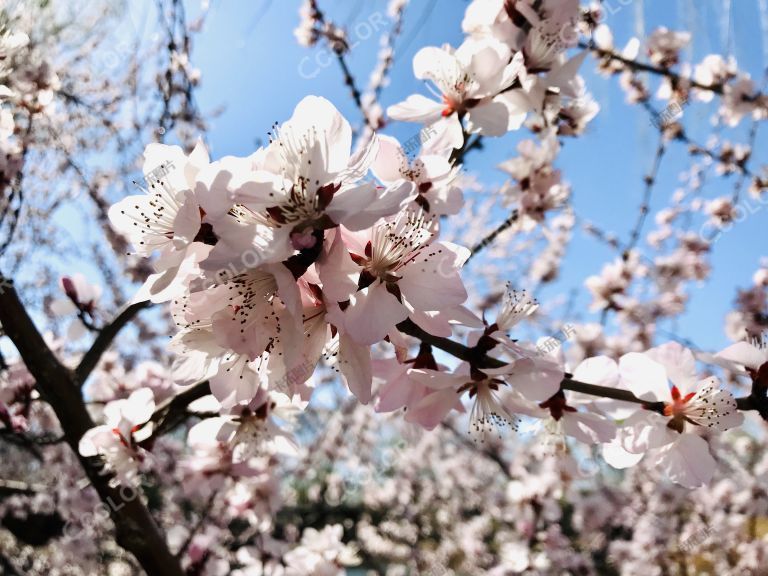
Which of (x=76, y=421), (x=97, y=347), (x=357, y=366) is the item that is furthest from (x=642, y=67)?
(x=76, y=421)

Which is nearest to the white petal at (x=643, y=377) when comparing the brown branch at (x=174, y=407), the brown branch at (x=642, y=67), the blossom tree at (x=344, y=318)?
the blossom tree at (x=344, y=318)

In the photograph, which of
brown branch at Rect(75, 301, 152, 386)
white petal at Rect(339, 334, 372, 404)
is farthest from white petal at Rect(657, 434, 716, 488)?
brown branch at Rect(75, 301, 152, 386)

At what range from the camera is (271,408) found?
1.44 metres

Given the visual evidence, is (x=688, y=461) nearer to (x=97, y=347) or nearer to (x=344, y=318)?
(x=344, y=318)

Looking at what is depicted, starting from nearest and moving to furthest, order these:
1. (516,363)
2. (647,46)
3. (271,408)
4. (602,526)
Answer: (516,363), (271,408), (647,46), (602,526)

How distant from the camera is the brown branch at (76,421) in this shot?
4.08 ft

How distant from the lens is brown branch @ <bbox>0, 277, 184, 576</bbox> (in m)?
1.24

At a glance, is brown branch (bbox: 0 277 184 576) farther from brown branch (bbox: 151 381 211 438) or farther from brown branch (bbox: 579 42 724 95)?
brown branch (bbox: 579 42 724 95)

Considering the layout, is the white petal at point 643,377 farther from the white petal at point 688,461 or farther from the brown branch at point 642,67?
the brown branch at point 642,67

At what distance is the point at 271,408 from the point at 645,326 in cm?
419

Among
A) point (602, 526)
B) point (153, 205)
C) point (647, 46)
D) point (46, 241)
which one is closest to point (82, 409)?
point (153, 205)

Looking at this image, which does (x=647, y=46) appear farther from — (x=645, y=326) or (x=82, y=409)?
(x=82, y=409)

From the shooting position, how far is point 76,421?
1317 millimetres

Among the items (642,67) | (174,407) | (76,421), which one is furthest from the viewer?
(642,67)
